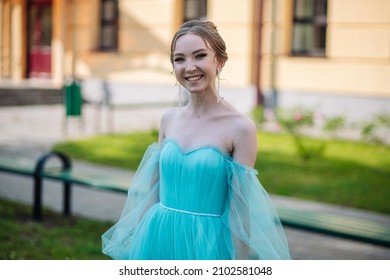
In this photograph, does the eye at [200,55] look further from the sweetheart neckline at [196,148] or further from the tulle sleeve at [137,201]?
the tulle sleeve at [137,201]

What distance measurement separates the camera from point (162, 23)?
16922 millimetres

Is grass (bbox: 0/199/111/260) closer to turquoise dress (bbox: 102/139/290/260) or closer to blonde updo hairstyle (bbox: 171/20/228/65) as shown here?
turquoise dress (bbox: 102/139/290/260)

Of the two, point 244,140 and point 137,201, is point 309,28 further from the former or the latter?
point 244,140

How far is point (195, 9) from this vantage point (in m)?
16.8

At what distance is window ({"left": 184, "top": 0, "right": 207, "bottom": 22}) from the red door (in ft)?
18.4

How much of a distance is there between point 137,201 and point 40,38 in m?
18.9

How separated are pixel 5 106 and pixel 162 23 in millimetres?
4434

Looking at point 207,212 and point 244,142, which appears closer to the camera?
point 244,142

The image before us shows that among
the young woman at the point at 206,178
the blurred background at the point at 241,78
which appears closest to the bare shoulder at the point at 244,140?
the young woman at the point at 206,178

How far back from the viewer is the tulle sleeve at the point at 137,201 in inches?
120

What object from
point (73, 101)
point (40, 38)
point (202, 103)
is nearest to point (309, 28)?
point (73, 101)
